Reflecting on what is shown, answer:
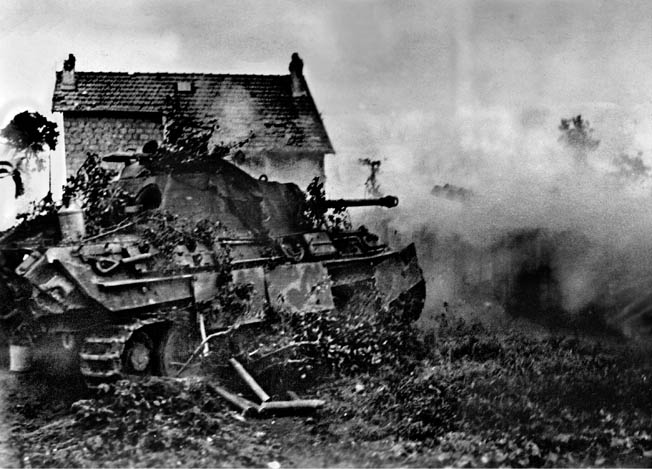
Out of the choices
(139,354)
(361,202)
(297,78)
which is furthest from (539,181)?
(139,354)

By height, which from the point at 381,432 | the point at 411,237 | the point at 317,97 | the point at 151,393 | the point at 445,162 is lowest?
the point at 381,432

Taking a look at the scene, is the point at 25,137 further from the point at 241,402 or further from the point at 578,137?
the point at 578,137

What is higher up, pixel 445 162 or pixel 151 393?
pixel 445 162

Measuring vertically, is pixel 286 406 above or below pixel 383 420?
above

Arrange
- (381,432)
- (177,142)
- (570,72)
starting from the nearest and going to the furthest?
(381,432) < (570,72) < (177,142)

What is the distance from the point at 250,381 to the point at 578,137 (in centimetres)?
367

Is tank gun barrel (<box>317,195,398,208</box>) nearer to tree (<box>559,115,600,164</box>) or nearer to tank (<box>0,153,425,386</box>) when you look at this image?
tank (<box>0,153,425,386</box>)

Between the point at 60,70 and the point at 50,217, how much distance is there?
1.35 metres

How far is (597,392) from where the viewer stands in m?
6.27

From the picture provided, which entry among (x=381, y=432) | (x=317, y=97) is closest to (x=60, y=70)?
(x=317, y=97)

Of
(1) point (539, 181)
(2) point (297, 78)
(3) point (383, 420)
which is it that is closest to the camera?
(3) point (383, 420)

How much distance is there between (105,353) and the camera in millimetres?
6328

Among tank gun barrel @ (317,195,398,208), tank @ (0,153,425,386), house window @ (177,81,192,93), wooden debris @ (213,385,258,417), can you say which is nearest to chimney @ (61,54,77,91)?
tank @ (0,153,425,386)

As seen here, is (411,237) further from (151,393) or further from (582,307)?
(151,393)
